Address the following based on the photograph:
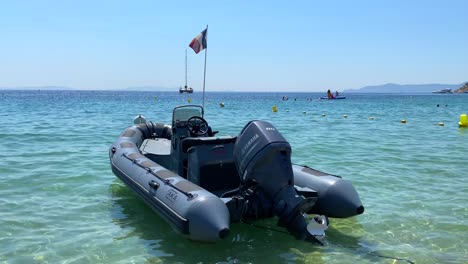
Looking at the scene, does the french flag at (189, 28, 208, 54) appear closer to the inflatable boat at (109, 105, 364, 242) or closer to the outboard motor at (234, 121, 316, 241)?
the inflatable boat at (109, 105, 364, 242)

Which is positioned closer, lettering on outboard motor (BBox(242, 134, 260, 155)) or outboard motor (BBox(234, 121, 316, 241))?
outboard motor (BBox(234, 121, 316, 241))

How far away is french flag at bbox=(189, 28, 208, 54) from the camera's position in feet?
33.2

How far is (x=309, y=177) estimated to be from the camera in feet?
20.8

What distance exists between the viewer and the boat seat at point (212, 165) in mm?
6070

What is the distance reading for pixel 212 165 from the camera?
6.14 m

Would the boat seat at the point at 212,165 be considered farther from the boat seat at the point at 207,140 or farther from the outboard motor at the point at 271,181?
the outboard motor at the point at 271,181

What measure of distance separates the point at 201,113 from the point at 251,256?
354 centimetres

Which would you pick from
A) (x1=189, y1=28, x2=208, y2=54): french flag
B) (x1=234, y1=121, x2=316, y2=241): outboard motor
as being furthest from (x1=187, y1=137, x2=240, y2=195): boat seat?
(x1=189, y1=28, x2=208, y2=54): french flag

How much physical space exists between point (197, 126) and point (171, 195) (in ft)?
7.30

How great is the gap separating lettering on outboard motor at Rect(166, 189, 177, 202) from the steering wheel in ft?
6.17

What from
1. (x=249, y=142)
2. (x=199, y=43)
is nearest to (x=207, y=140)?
(x=249, y=142)

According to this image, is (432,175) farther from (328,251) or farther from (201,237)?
(201,237)

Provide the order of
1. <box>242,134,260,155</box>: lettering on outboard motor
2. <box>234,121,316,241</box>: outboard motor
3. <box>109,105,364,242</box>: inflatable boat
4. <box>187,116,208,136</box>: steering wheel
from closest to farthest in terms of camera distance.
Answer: <box>109,105,364,242</box>: inflatable boat, <box>234,121,316,241</box>: outboard motor, <box>242,134,260,155</box>: lettering on outboard motor, <box>187,116,208,136</box>: steering wheel

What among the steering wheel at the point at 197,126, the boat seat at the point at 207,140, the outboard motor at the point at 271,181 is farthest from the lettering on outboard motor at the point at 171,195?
the steering wheel at the point at 197,126
